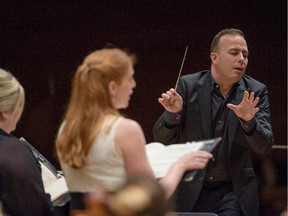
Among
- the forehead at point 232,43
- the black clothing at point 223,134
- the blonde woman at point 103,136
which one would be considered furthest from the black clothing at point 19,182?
the forehead at point 232,43

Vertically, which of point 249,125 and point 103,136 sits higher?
point 103,136

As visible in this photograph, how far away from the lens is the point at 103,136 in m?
2.78

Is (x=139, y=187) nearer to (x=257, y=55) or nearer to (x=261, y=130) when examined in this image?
(x=261, y=130)

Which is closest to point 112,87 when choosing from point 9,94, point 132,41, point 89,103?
point 89,103

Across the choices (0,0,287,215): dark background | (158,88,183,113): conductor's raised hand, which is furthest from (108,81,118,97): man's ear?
(0,0,287,215): dark background

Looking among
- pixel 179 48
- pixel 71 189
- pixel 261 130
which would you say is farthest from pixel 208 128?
pixel 179 48

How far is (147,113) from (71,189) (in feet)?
9.52

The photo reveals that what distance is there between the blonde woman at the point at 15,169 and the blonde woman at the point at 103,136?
303 millimetres

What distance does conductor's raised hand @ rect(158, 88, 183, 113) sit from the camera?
3803mm

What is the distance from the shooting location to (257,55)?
578 centimetres

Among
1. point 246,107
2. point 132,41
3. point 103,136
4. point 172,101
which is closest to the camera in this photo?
point 103,136

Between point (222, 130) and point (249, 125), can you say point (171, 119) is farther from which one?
point (249, 125)

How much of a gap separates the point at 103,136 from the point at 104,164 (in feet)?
0.30

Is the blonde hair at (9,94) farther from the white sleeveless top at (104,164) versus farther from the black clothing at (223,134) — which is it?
the black clothing at (223,134)
